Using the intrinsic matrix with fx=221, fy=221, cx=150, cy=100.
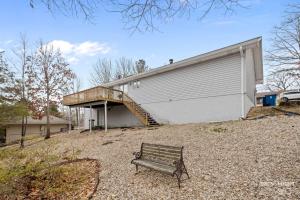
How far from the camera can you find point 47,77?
72.9 ft

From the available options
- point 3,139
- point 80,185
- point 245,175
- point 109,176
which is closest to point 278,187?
point 245,175

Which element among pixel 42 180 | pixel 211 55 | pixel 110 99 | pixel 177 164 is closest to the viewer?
pixel 177 164

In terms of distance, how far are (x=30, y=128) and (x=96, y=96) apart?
Result: 64.7ft

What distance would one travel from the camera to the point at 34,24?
4355 millimetres

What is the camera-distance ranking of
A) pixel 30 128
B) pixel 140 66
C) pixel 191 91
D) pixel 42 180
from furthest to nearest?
pixel 140 66 < pixel 30 128 < pixel 191 91 < pixel 42 180

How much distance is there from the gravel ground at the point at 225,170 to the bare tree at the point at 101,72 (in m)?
31.9

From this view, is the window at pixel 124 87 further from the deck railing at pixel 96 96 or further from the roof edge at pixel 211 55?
the roof edge at pixel 211 55

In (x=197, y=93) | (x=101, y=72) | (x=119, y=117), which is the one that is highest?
(x=101, y=72)

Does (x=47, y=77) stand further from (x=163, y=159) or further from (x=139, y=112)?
A: (x=163, y=159)

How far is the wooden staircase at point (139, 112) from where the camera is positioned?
59.3 ft

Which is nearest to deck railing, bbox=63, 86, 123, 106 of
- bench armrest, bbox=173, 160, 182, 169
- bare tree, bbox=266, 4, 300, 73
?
bench armrest, bbox=173, 160, 182, 169

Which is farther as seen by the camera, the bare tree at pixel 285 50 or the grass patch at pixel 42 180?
the bare tree at pixel 285 50

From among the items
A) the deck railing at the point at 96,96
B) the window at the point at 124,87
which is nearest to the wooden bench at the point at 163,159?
the deck railing at the point at 96,96

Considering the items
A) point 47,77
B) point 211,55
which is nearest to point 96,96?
point 47,77
